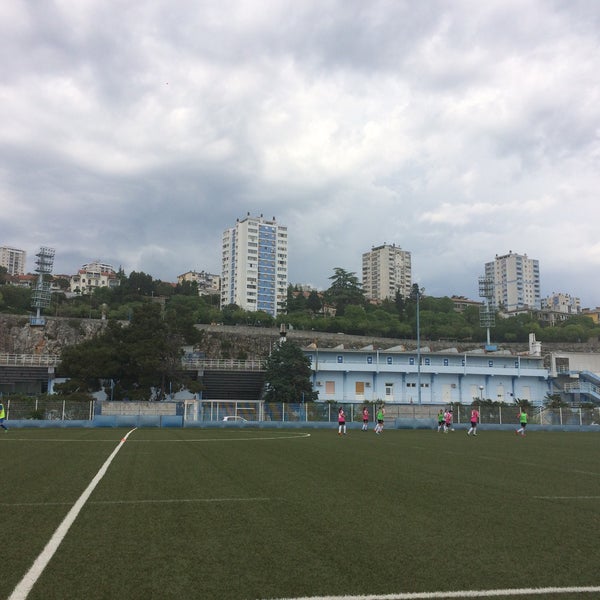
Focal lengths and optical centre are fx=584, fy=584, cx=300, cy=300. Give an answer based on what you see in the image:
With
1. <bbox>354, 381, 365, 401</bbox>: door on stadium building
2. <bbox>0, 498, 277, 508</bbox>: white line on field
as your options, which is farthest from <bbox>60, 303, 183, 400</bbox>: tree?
<bbox>0, 498, 277, 508</bbox>: white line on field

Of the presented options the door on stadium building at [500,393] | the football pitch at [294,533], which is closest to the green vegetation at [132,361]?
the door on stadium building at [500,393]

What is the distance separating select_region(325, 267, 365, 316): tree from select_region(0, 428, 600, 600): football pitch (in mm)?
135285

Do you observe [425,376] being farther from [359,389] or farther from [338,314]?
[338,314]

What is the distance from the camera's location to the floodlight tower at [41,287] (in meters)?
84.1

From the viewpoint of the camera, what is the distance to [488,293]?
97688 millimetres

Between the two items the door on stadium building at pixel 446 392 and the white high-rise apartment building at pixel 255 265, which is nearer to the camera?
the door on stadium building at pixel 446 392

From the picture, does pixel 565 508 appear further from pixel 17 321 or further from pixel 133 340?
pixel 17 321

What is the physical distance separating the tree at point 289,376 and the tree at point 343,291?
84.2 m

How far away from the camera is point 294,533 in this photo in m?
6.90

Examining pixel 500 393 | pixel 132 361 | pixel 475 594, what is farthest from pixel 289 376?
pixel 475 594

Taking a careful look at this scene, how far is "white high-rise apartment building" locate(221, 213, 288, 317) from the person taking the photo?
6526 inches

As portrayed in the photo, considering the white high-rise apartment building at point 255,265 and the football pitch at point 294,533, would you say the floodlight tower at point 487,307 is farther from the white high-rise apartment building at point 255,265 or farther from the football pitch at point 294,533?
the football pitch at point 294,533

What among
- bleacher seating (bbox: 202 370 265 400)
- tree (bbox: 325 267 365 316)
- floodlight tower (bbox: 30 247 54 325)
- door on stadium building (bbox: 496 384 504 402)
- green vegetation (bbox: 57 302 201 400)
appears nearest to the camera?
green vegetation (bbox: 57 302 201 400)

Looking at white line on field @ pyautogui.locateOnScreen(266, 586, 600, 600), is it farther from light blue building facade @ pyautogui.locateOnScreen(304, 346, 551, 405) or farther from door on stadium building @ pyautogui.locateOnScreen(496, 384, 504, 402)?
door on stadium building @ pyautogui.locateOnScreen(496, 384, 504, 402)
